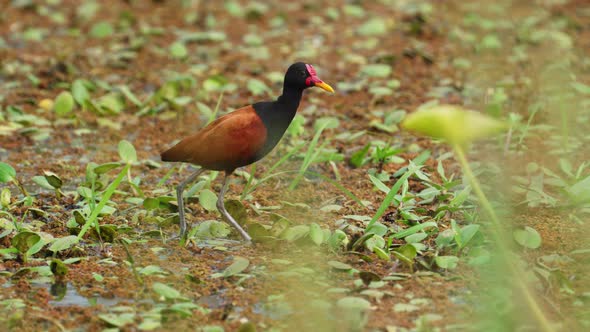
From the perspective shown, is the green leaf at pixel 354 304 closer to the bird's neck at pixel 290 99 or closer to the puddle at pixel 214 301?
the puddle at pixel 214 301

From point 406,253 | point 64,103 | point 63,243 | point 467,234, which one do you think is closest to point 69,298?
point 63,243

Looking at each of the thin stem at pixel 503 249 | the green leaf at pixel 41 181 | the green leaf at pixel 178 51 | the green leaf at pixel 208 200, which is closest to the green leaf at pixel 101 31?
the green leaf at pixel 178 51

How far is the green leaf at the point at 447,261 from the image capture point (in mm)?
4566

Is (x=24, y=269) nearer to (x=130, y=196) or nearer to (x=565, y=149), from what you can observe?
(x=130, y=196)

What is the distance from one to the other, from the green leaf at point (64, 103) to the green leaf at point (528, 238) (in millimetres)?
3831

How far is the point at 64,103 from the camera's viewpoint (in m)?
7.17

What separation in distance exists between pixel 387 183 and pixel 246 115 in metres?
1.25

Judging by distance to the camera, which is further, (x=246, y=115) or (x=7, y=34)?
(x=7, y=34)

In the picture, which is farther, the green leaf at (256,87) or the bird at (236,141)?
the green leaf at (256,87)

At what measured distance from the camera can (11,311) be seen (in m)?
4.19

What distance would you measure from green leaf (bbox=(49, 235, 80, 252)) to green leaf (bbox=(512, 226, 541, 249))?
7.49ft

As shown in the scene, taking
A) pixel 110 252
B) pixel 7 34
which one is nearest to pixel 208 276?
pixel 110 252

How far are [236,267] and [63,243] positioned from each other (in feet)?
3.00

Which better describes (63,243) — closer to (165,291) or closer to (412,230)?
(165,291)
